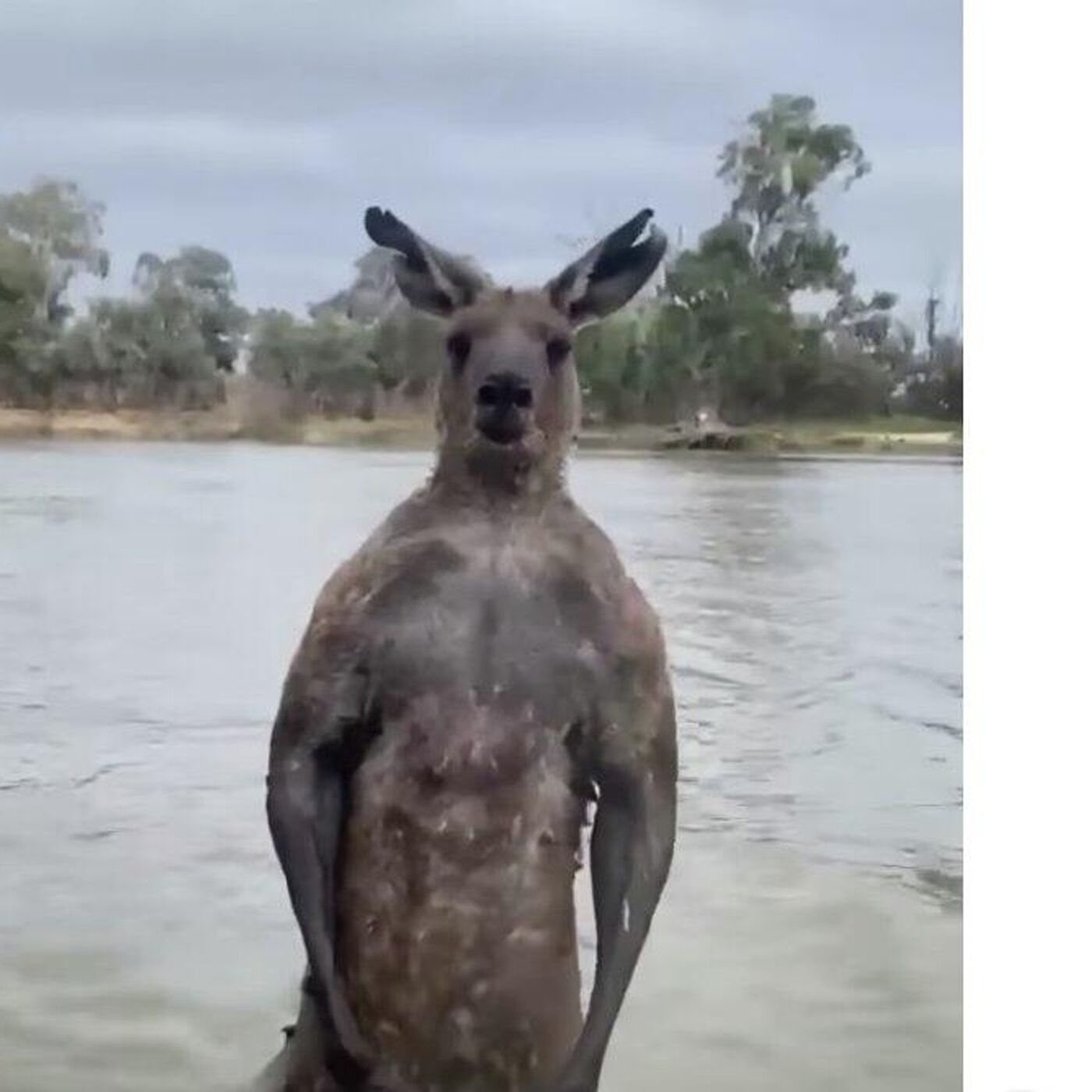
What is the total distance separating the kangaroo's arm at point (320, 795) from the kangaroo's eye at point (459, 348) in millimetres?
244

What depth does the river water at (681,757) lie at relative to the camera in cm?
160

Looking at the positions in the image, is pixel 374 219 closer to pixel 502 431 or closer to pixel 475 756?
pixel 502 431

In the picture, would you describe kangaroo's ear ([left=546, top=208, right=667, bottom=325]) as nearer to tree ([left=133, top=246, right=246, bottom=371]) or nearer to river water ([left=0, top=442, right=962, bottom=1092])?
river water ([left=0, top=442, right=962, bottom=1092])

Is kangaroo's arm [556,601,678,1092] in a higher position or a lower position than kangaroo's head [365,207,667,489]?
lower

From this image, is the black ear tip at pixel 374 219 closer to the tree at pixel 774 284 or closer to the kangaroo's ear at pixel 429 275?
the kangaroo's ear at pixel 429 275

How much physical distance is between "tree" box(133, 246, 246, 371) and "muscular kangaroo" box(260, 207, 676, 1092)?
15 centimetres

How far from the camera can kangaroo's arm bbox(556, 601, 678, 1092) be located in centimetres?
162

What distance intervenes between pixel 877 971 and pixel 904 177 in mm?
720

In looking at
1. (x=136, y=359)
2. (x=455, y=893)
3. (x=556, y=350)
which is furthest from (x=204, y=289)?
(x=455, y=893)
